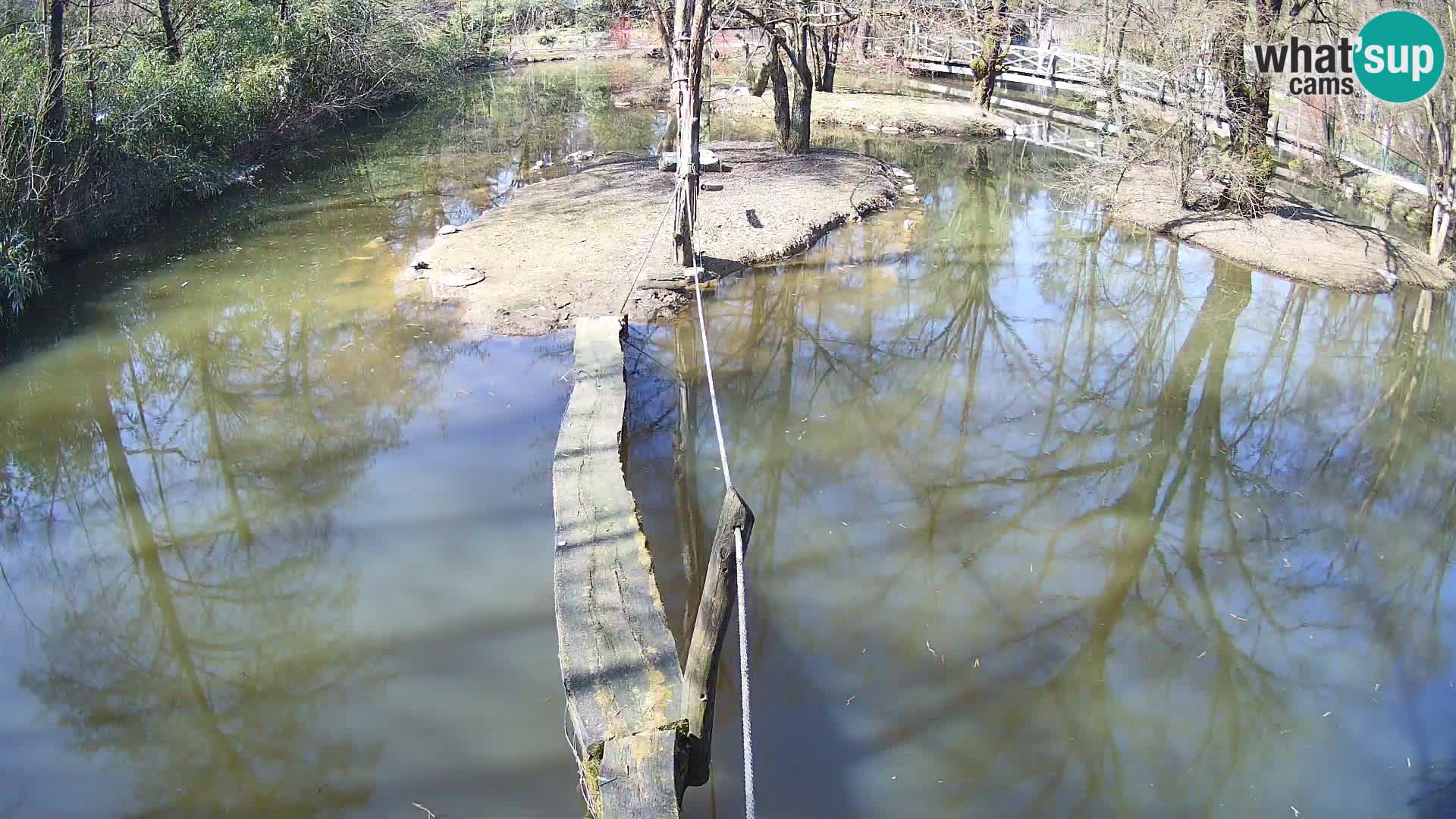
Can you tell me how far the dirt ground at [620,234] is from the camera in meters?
8.83

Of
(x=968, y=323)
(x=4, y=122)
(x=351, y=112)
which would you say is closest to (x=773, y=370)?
(x=968, y=323)

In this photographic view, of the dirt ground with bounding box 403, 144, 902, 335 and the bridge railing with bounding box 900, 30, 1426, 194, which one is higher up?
the bridge railing with bounding box 900, 30, 1426, 194

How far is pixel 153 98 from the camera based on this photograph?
1094cm

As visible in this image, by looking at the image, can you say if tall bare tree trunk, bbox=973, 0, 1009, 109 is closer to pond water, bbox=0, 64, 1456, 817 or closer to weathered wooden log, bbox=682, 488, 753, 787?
pond water, bbox=0, 64, 1456, 817

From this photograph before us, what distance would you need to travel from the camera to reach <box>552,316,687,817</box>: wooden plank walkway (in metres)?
3.22

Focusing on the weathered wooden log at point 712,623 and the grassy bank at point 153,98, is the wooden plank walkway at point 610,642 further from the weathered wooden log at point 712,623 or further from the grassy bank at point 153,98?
the grassy bank at point 153,98

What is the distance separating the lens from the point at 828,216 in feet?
38.6

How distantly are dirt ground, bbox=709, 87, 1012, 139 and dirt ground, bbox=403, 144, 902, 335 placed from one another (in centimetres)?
362

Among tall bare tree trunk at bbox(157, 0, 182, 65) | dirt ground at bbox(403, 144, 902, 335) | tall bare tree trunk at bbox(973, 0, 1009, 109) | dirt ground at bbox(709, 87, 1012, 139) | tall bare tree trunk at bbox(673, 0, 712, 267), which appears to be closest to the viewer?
tall bare tree trunk at bbox(673, 0, 712, 267)

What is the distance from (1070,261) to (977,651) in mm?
7242

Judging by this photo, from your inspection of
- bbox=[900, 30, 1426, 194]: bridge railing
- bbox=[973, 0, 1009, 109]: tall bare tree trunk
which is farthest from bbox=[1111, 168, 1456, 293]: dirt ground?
bbox=[973, 0, 1009, 109]: tall bare tree trunk

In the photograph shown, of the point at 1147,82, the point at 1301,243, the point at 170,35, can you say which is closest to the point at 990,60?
the point at 1147,82

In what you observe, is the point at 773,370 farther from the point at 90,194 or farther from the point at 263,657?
the point at 90,194

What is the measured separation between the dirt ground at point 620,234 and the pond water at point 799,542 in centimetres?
54
